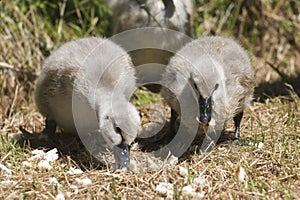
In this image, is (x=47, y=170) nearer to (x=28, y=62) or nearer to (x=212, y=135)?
(x=212, y=135)

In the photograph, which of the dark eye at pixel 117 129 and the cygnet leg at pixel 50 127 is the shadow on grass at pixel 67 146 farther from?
the dark eye at pixel 117 129

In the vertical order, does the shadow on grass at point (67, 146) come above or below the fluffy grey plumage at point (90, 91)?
below

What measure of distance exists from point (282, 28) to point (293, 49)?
0.28 meters

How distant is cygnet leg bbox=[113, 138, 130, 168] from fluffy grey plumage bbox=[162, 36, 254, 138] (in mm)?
497

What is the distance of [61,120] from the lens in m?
3.93

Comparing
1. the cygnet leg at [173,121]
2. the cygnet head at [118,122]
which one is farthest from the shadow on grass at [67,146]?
the cygnet leg at [173,121]

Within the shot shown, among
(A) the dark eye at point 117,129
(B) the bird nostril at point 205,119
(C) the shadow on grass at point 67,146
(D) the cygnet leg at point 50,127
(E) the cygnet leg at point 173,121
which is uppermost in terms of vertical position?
(B) the bird nostril at point 205,119

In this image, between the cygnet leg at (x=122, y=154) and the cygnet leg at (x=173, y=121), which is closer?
the cygnet leg at (x=122, y=154)

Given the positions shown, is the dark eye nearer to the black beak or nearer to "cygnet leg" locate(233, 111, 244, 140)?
the black beak

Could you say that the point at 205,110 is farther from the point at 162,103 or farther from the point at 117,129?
the point at 162,103

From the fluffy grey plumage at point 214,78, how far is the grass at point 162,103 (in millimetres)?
298

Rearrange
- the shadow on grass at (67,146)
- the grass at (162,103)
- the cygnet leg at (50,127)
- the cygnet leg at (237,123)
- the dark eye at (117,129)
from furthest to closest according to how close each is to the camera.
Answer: the cygnet leg at (50,127)
the cygnet leg at (237,123)
the shadow on grass at (67,146)
the dark eye at (117,129)
the grass at (162,103)

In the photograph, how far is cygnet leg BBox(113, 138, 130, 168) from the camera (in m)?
3.33

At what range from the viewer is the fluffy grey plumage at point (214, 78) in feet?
11.4
